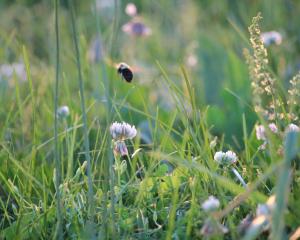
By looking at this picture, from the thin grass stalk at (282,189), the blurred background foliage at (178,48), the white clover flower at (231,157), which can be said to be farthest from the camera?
the blurred background foliage at (178,48)

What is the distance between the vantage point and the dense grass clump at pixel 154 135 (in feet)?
3.20

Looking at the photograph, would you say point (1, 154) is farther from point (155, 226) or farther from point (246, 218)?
point (246, 218)

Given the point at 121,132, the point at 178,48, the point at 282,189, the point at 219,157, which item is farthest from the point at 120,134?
the point at 178,48

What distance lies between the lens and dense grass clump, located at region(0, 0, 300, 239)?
975 mm

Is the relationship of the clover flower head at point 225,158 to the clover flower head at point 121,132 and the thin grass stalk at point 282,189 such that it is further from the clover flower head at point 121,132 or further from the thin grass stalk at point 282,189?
the thin grass stalk at point 282,189

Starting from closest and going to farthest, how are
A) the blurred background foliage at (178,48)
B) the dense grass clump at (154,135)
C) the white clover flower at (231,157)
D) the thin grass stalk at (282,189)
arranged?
the thin grass stalk at (282,189) < the dense grass clump at (154,135) < the white clover flower at (231,157) < the blurred background foliage at (178,48)

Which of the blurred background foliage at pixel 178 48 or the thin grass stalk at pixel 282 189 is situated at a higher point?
the thin grass stalk at pixel 282 189

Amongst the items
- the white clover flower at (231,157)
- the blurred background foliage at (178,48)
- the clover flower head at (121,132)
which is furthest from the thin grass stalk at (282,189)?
the blurred background foliage at (178,48)

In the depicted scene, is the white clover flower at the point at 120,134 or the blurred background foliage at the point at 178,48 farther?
the blurred background foliage at the point at 178,48

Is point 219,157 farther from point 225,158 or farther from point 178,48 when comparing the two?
point 178,48

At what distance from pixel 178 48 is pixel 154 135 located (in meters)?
1.69

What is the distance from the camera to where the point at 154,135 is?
1216 mm

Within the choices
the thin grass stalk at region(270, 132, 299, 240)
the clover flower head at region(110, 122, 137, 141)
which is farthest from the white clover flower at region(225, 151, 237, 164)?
the thin grass stalk at region(270, 132, 299, 240)

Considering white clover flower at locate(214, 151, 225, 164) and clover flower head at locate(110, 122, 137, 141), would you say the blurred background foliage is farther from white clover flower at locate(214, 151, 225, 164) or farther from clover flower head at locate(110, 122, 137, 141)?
white clover flower at locate(214, 151, 225, 164)
